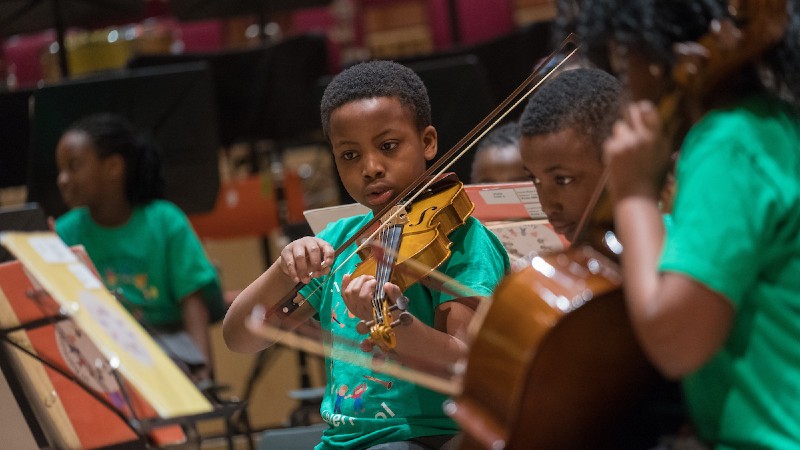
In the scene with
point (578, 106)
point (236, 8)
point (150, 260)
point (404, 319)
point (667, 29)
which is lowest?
point (150, 260)

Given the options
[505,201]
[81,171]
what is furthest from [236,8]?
[505,201]

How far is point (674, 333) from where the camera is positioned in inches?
40.6

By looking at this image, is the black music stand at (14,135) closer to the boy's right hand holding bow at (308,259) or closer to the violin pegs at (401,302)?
the boy's right hand holding bow at (308,259)

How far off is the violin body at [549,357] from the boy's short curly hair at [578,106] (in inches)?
18.5

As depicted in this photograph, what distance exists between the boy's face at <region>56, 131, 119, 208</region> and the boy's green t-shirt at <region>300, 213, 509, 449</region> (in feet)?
5.82

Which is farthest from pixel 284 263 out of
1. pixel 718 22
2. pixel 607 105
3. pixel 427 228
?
pixel 718 22

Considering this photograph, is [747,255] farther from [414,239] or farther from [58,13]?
[58,13]

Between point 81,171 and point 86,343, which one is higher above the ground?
point 81,171

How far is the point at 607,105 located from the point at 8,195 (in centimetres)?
372

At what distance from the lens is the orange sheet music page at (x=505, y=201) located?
1906mm

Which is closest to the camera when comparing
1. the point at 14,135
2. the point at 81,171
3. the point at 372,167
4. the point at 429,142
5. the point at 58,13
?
the point at 372,167

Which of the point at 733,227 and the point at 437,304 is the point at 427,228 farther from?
the point at 733,227

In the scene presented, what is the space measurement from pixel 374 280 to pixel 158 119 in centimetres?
227

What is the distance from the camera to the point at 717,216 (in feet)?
3.42
